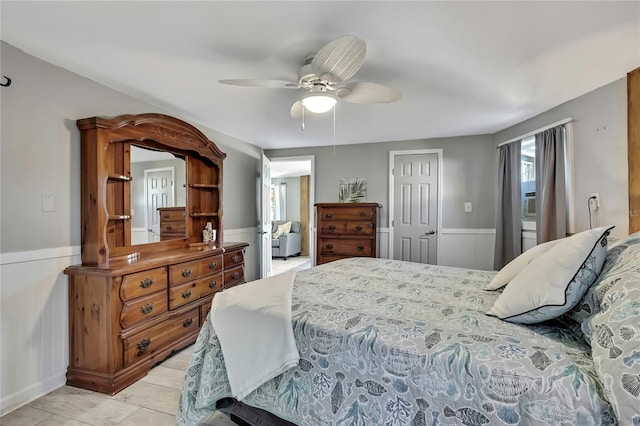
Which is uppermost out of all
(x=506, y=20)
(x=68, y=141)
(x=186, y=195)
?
(x=506, y=20)

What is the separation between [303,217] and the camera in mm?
8586

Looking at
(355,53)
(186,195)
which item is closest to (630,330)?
(355,53)

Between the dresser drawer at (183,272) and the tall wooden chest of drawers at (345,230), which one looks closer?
the dresser drawer at (183,272)

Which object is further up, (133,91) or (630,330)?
(133,91)

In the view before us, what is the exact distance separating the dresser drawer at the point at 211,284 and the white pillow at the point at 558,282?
2443 mm

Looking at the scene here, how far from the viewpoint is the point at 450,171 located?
170 inches

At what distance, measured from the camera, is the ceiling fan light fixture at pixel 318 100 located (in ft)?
6.68

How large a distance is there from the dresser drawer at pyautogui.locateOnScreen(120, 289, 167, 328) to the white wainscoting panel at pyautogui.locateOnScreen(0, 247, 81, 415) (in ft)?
1.44

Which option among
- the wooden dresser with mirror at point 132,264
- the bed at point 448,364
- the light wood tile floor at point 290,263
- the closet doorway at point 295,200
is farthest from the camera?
the closet doorway at point 295,200

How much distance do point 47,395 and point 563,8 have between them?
3749 millimetres

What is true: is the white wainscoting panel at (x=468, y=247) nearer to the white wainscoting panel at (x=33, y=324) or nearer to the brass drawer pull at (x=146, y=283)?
the brass drawer pull at (x=146, y=283)

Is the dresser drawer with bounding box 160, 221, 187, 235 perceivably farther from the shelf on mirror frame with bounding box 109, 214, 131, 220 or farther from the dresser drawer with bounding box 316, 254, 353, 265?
the dresser drawer with bounding box 316, 254, 353, 265

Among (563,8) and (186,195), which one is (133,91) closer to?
(186,195)

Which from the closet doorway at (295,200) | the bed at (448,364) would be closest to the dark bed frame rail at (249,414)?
the bed at (448,364)
